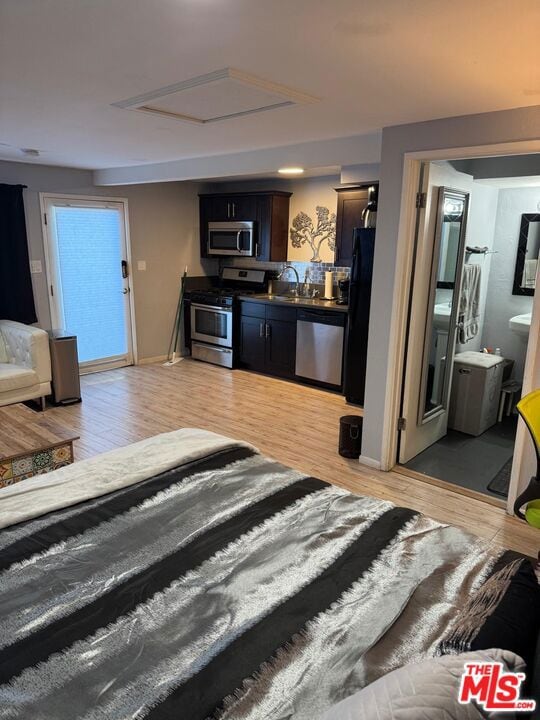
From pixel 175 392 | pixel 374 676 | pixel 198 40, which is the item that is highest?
pixel 198 40

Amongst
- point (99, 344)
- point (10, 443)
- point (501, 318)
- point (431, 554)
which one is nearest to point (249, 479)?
point (431, 554)

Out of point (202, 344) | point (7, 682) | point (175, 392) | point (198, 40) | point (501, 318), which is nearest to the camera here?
point (7, 682)

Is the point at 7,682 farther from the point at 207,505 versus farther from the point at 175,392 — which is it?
the point at 175,392

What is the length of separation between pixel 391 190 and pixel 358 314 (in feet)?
5.81

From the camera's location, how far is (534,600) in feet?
4.22

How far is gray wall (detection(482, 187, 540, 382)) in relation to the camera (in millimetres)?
4730

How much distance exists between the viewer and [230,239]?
21.1 ft

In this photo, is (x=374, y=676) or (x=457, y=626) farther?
(x=457, y=626)

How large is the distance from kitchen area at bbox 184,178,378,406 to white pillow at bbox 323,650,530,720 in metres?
3.95

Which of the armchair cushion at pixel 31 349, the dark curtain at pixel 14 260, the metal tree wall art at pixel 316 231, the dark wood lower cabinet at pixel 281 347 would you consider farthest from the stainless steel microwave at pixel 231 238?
the armchair cushion at pixel 31 349

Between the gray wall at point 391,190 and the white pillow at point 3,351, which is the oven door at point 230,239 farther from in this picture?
the gray wall at point 391,190

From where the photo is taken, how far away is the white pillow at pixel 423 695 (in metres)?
0.86

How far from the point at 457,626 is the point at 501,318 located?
4.33 metres

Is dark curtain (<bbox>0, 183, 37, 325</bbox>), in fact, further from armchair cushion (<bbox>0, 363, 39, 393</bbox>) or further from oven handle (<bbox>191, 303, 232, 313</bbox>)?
oven handle (<bbox>191, 303, 232, 313</bbox>)
